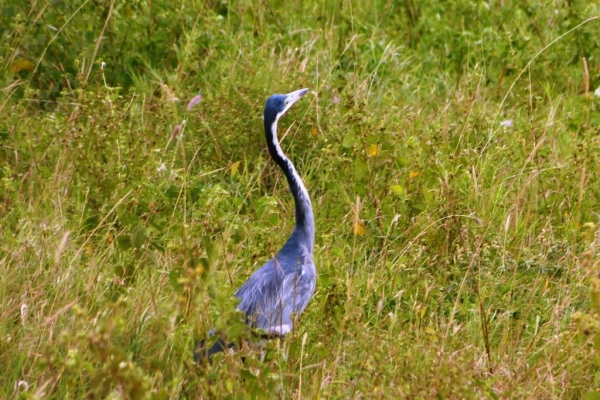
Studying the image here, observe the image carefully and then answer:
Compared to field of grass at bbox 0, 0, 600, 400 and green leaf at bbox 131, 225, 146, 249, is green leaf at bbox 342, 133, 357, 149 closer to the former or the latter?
field of grass at bbox 0, 0, 600, 400

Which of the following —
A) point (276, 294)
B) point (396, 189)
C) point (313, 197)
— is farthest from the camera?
point (313, 197)

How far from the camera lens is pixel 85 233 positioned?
4.87 meters

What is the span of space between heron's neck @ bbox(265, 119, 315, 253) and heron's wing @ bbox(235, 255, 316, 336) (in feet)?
0.55

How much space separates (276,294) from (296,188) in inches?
22.2

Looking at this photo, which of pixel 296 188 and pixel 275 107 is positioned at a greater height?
pixel 275 107

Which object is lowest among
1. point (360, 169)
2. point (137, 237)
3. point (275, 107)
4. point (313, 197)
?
point (313, 197)

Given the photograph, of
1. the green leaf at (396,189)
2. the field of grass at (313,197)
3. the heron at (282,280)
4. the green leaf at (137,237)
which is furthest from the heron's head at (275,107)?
the green leaf at (137,237)

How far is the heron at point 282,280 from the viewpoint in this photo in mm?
4066

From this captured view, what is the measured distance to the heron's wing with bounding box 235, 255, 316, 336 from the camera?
412 centimetres

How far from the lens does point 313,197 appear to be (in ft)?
18.6

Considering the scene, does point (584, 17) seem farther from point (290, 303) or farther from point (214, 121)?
point (290, 303)

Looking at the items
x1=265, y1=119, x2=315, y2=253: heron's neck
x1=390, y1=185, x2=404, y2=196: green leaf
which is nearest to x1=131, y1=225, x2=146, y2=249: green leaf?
x1=265, y1=119, x2=315, y2=253: heron's neck

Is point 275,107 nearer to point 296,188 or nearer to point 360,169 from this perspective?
point 296,188

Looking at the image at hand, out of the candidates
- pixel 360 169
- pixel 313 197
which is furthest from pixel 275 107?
pixel 313 197
